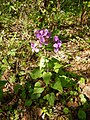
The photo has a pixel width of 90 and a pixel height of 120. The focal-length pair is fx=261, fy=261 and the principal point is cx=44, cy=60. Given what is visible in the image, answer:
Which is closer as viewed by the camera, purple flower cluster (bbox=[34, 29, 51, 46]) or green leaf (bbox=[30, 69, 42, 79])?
purple flower cluster (bbox=[34, 29, 51, 46])

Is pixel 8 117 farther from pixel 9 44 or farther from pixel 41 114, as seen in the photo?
pixel 9 44

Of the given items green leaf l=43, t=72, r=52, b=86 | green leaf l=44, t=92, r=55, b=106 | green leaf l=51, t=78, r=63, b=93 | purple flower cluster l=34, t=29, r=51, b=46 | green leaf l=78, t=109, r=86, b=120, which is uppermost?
purple flower cluster l=34, t=29, r=51, b=46

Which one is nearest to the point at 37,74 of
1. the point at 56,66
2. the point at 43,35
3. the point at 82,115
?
the point at 56,66

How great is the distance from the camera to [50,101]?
2.87 metres

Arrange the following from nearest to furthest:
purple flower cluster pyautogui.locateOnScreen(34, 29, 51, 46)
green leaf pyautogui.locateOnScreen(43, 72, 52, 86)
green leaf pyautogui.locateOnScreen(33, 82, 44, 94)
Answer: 1. purple flower cluster pyautogui.locateOnScreen(34, 29, 51, 46)
2. green leaf pyautogui.locateOnScreen(43, 72, 52, 86)
3. green leaf pyautogui.locateOnScreen(33, 82, 44, 94)

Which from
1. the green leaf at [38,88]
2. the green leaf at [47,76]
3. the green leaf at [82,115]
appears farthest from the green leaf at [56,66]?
the green leaf at [82,115]

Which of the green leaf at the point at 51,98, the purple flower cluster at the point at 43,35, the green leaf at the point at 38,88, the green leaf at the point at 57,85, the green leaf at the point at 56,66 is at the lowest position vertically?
the green leaf at the point at 51,98

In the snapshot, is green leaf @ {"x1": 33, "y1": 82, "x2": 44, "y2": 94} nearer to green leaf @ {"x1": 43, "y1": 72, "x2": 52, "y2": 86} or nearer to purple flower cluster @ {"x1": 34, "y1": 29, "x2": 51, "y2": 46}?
green leaf @ {"x1": 43, "y1": 72, "x2": 52, "y2": 86}

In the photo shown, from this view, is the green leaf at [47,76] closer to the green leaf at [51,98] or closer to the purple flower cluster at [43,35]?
the green leaf at [51,98]

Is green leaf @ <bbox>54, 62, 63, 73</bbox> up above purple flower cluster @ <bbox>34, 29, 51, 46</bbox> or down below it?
below

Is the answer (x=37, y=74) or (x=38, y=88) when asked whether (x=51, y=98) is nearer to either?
(x=38, y=88)

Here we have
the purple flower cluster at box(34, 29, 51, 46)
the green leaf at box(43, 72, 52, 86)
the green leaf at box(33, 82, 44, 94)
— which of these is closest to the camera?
the purple flower cluster at box(34, 29, 51, 46)

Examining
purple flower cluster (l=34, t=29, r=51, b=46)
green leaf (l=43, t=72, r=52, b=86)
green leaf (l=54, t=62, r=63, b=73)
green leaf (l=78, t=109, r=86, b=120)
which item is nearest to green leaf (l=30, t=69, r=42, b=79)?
green leaf (l=43, t=72, r=52, b=86)

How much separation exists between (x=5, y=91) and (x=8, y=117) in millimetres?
402
